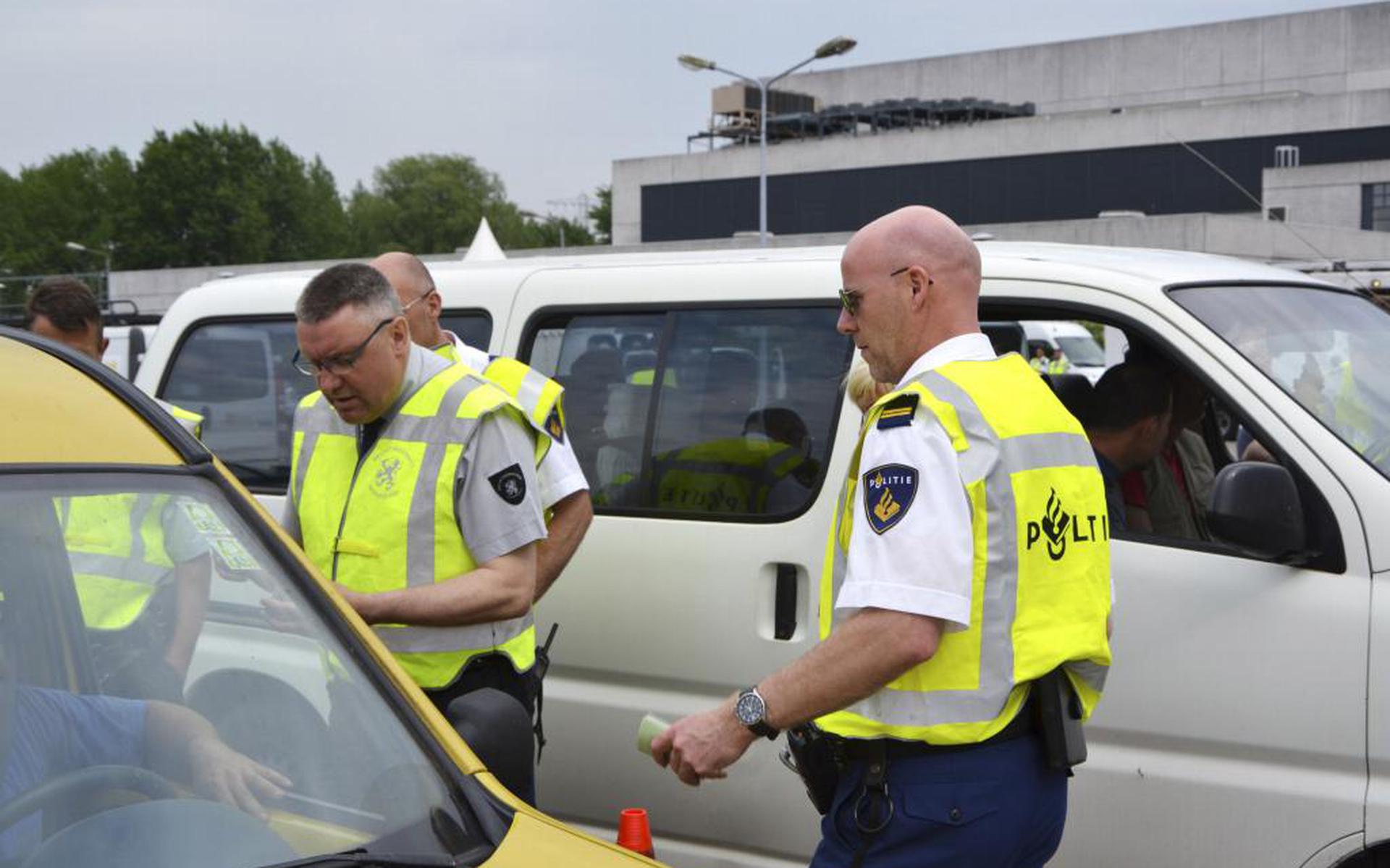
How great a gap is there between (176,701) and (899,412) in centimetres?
121

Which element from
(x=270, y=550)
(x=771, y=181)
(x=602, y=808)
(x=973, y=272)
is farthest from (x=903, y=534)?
(x=771, y=181)

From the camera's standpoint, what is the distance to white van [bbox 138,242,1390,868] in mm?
3510

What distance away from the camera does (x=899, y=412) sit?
2758 mm

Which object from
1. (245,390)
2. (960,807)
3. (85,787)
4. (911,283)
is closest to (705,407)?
(911,283)

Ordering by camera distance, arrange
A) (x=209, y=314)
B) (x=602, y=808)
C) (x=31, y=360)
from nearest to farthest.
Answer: (x=31, y=360), (x=602, y=808), (x=209, y=314)

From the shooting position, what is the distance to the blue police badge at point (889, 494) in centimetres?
268

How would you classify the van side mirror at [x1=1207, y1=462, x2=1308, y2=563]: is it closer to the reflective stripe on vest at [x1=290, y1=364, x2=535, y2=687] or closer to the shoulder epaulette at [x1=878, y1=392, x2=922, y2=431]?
the shoulder epaulette at [x1=878, y1=392, x2=922, y2=431]

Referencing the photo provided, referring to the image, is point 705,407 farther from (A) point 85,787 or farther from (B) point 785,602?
(A) point 85,787

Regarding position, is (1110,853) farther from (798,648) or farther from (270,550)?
(270,550)

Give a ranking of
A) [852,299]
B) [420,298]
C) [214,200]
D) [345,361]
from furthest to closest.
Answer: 1. [214,200]
2. [420,298]
3. [345,361]
4. [852,299]

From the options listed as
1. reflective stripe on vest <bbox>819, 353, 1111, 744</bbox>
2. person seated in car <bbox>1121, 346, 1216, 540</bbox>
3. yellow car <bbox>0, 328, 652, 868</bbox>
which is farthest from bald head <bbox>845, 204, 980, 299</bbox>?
person seated in car <bbox>1121, 346, 1216, 540</bbox>

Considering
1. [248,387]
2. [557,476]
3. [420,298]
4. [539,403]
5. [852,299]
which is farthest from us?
[248,387]

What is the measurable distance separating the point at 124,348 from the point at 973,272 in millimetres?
13681

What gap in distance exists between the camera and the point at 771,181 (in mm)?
64500
